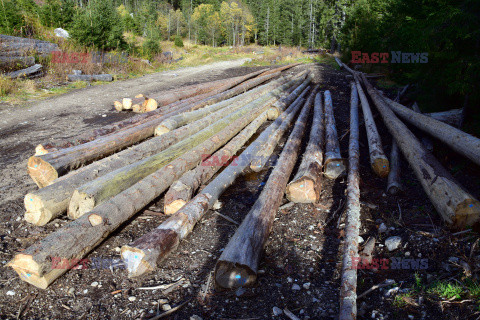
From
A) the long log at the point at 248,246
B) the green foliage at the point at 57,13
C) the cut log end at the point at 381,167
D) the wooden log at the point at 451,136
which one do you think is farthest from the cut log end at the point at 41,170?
the green foliage at the point at 57,13

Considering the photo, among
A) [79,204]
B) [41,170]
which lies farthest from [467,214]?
[41,170]

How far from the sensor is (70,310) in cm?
252

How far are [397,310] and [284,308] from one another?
96 cm

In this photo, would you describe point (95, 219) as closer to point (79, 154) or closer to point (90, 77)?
point (79, 154)

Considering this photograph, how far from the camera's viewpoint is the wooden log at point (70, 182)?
3430 millimetres

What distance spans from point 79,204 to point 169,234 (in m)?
1.33

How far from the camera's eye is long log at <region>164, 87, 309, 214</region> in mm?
3863

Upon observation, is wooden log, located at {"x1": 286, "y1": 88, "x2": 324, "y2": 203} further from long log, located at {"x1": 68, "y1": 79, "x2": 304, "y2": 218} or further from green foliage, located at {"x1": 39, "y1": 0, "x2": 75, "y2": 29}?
green foliage, located at {"x1": 39, "y1": 0, "x2": 75, "y2": 29}

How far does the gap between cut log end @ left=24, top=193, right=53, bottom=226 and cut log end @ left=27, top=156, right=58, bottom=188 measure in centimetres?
73

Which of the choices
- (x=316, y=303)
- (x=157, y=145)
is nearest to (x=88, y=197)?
(x=157, y=145)

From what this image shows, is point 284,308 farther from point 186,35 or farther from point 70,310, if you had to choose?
point 186,35

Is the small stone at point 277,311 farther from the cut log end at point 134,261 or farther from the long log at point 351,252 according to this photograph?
the cut log end at point 134,261

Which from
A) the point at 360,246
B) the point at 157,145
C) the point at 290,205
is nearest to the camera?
the point at 360,246

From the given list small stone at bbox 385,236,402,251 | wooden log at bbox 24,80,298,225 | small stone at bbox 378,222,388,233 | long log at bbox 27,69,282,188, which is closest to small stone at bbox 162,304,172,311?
wooden log at bbox 24,80,298,225
